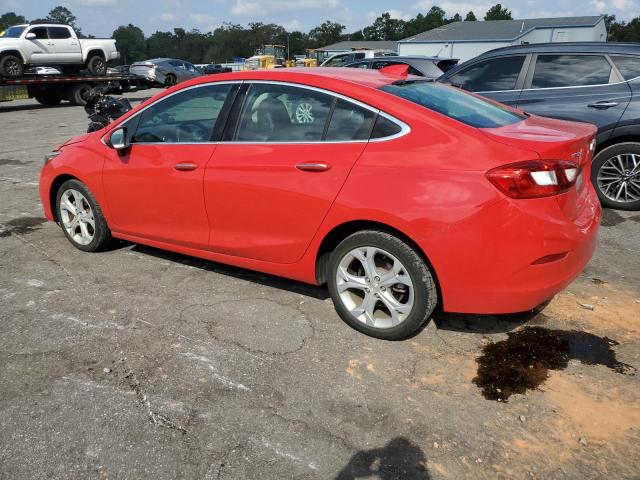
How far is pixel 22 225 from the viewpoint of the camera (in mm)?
5789

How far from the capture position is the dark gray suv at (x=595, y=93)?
18.5ft

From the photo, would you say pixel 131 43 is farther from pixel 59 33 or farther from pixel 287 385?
pixel 287 385

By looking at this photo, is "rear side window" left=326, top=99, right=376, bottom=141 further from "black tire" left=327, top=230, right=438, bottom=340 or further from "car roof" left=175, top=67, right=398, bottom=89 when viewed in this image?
"black tire" left=327, top=230, right=438, bottom=340

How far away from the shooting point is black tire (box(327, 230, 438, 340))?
307cm

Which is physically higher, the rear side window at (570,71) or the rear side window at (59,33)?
the rear side window at (59,33)

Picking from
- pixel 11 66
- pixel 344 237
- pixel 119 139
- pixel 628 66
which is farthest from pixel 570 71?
pixel 11 66

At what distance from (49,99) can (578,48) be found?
67.6ft

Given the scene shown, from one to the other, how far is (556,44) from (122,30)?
414 ft

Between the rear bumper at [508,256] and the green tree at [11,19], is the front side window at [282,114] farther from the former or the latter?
the green tree at [11,19]

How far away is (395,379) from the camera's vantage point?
9.70ft

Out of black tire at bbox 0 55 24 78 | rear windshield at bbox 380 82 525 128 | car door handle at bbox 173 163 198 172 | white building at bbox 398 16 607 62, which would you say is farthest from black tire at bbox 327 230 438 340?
white building at bbox 398 16 607 62

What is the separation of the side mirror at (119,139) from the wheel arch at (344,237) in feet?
6.24

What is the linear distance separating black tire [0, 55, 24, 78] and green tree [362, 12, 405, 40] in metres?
116

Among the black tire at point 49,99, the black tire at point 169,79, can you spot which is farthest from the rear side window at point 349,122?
the black tire at point 169,79
